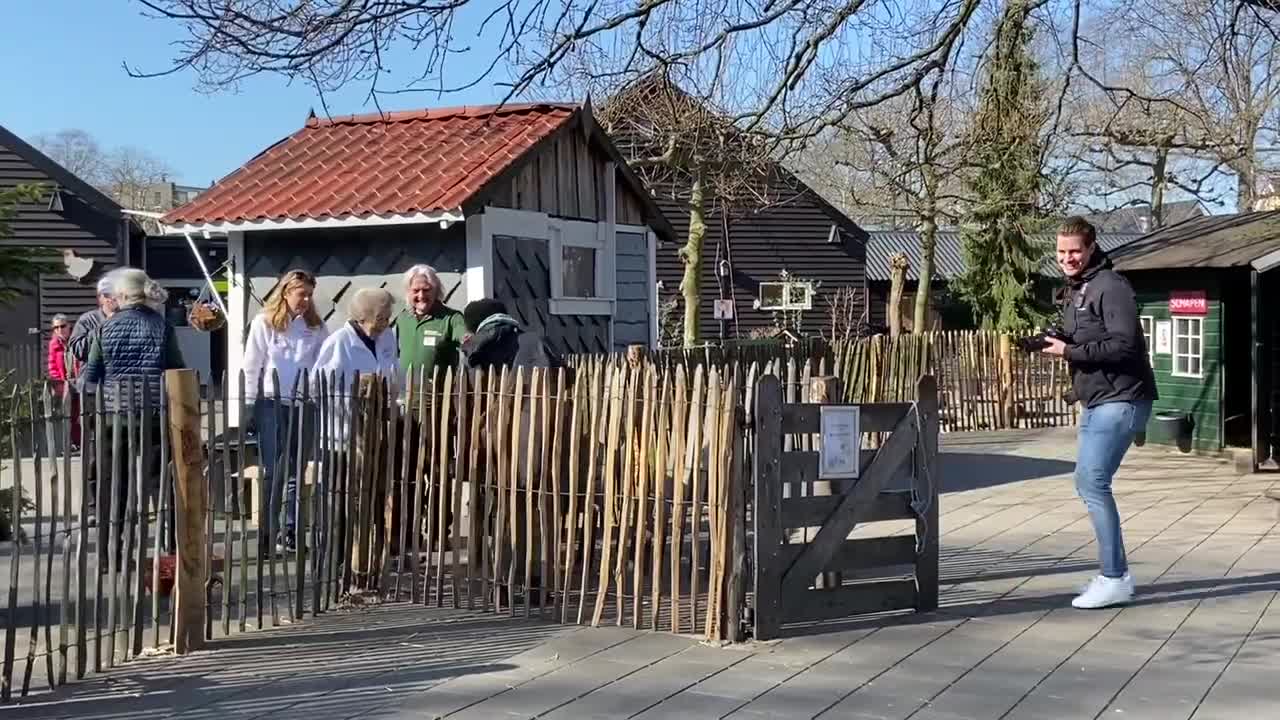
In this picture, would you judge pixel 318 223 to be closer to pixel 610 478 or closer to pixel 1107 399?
pixel 610 478

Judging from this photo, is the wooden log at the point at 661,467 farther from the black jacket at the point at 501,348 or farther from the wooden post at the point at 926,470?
the black jacket at the point at 501,348

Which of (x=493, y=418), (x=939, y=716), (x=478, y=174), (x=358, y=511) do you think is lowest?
(x=939, y=716)

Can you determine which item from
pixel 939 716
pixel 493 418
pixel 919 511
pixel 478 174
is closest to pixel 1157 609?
pixel 919 511

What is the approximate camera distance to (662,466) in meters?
6.68

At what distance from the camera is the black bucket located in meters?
17.0

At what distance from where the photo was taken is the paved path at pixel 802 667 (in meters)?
5.58

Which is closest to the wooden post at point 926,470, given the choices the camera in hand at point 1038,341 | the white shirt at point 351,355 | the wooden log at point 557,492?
the camera in hand at point 1038,341

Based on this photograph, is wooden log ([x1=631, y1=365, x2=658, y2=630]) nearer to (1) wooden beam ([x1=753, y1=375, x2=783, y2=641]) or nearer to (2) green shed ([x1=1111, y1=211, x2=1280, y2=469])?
(1) wooden beam ([x1=753, y1=375, x2=783, y2=641])

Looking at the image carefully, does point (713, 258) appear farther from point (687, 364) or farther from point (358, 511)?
point (358, 511)

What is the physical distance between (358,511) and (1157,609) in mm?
4275

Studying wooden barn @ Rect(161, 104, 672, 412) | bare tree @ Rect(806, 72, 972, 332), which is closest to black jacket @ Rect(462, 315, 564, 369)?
wooden barn @ Rect(161, 104, 672, 412)

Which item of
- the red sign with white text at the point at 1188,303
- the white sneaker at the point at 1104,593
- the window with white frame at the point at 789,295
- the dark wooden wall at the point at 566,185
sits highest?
the window with white frame at the point at 789,295

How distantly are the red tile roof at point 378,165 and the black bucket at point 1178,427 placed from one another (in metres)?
8.62

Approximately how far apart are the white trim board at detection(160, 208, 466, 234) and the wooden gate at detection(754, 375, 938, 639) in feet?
16.0
